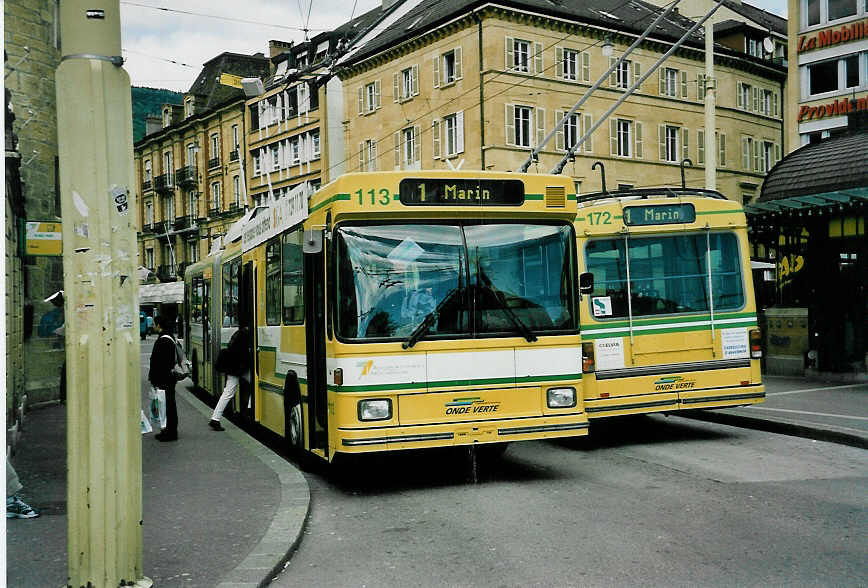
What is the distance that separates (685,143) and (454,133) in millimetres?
13207

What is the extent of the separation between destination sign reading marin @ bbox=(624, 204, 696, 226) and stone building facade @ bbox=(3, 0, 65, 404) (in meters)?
9.37

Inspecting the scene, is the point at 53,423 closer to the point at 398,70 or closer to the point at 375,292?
the point at 375,292

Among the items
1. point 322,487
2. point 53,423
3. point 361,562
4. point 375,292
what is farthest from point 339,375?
point 53,423

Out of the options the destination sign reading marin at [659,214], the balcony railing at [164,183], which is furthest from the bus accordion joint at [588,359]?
the balcony railing at [164,183]

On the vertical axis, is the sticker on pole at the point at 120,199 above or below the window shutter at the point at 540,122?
below

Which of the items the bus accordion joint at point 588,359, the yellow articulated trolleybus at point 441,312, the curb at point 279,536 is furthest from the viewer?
the bus accordion joint at point 588,359

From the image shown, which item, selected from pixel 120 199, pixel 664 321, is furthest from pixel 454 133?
pixel 120 199

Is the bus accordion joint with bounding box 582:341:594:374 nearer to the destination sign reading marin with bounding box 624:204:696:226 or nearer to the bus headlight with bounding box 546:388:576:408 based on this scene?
the destination sign reading marin with bounding box 624:204:696:226

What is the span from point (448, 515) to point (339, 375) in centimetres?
162

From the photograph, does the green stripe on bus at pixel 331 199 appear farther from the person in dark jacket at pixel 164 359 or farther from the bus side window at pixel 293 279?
the person in dark jacket at pixel 164 359

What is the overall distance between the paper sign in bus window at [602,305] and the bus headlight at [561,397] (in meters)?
2.78

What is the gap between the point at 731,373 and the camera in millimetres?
11812

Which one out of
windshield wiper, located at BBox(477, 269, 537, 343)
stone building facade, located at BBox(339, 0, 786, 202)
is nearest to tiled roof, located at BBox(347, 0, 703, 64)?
stone building facade, located at BBox(339, 0, 786, 202)

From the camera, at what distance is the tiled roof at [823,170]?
20.1 metres
